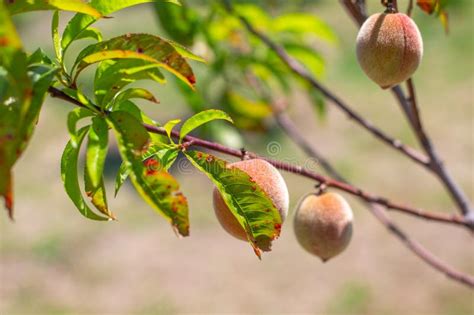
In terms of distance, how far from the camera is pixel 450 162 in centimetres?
390

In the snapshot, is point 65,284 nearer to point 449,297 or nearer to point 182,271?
point 182,271

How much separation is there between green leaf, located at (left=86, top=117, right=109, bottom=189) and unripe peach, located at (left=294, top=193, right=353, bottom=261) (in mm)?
432

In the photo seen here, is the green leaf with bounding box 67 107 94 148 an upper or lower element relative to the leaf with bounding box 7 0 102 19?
lower

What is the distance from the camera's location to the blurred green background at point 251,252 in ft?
10.3

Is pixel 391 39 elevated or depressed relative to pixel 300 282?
elevated

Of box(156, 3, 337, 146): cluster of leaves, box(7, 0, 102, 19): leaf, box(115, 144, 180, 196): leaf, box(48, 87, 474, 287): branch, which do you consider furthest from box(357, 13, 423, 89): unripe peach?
box(156, 3, 337, 146): cluster of leaves

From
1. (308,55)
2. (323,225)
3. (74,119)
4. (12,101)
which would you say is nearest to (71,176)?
(74,119)

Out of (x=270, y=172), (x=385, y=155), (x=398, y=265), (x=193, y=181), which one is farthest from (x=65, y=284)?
(x=270, y=172)

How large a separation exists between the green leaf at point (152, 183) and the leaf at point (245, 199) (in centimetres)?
9

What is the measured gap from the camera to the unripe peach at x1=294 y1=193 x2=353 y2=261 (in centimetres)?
99

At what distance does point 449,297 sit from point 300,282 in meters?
0.71

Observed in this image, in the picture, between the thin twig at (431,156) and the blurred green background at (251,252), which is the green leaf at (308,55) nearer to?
the thin twig at (431,156)

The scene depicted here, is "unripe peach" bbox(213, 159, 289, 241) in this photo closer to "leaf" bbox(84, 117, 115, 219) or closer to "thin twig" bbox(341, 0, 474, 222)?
"leaf" bbox(84, 117, 115, 219)

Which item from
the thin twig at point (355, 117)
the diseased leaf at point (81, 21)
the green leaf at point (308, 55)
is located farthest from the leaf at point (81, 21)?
the green leaf at point (308, 55)
